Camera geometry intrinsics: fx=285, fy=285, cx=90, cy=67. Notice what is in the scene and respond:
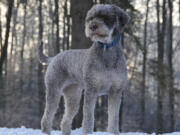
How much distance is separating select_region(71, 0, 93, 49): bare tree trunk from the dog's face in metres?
2.98

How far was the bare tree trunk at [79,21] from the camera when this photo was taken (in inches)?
289

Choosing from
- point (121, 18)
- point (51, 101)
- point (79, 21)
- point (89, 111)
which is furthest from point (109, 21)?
point (79, 21)

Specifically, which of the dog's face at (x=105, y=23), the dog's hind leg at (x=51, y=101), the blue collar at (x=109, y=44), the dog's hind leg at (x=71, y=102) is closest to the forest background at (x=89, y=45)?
the dog's hind leg at (x=71, y=102)

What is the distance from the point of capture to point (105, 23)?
13.4 ft

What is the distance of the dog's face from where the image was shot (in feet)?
13.2

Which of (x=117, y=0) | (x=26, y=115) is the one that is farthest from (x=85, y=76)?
(x=26, y=115)

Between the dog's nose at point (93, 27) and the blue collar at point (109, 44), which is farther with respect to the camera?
the blue collar at point (109, 44)

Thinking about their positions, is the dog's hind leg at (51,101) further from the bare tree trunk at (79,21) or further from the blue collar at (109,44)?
the bare tree trunk at (79,21)

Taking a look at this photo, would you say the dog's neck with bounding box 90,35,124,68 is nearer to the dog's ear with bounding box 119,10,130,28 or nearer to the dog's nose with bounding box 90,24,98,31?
the dog's ear with bounding box 119,10,130,28

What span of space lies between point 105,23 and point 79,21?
3.48 metres

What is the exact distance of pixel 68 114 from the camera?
17.6 ft

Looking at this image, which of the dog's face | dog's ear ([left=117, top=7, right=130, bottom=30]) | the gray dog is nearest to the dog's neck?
the gray dog

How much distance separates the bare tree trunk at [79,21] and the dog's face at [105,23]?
298cm

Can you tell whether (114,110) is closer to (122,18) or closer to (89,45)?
(122,18)
